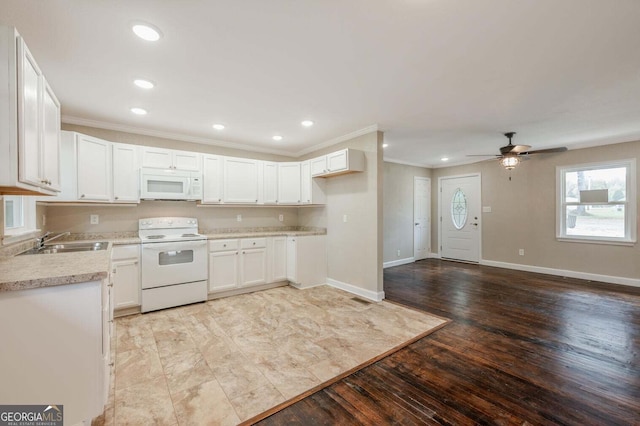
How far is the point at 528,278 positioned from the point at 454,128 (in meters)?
3.35

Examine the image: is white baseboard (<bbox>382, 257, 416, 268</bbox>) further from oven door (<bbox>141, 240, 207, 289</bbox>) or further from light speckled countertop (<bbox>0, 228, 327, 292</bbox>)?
light speckled countertop (<bbox>0, 228, 327, 292</bbox>)

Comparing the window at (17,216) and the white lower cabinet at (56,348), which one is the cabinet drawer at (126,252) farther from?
the white lower cabinet at (56,348)

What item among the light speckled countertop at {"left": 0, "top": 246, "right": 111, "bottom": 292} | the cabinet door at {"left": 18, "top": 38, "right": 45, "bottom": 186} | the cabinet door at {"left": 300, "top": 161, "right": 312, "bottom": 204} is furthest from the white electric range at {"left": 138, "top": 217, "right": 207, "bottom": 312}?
the cabinet door at {"left": 18, "top": 38, "right": 45, "bottom": 186}

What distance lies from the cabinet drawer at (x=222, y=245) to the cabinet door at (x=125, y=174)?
1.13 m

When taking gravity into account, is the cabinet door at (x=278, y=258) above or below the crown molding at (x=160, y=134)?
below

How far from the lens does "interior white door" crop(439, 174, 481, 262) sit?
6.65 m

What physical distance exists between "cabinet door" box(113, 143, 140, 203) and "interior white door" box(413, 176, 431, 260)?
591 cm

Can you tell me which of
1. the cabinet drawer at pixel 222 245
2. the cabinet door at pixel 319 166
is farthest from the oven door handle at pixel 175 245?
the cabinet door at pixel 319 166

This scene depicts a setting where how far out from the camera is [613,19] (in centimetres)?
176

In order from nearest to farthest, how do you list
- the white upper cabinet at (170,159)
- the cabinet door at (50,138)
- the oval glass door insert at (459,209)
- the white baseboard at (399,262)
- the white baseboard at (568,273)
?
the cabinet door at (50,138) → the white upper cabinet at (170,159) → the white baseboard at (568,273) → the white baseboard at (399,262) → the oval glass door insert at (459,209)

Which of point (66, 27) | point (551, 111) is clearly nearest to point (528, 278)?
point (551, 111)

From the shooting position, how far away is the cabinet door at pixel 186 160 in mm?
4039

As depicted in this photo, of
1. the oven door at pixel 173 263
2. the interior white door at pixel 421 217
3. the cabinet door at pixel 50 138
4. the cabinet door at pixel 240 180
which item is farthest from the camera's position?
the interior white door at pixel 421 217

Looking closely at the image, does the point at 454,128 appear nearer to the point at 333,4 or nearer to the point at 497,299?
the point at 497,299
